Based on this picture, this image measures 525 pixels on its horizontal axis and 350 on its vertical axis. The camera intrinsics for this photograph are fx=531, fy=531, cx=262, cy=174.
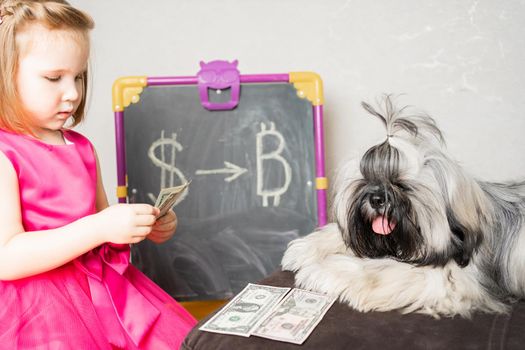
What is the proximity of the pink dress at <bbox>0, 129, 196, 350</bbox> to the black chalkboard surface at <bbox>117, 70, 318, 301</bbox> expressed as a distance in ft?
1.99

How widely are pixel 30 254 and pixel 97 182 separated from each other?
40cm

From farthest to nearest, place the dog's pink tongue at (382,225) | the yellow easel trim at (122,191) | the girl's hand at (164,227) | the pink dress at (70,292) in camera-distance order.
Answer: the yellow easel trim at (122,191)
the girl's hand at (164,227)
the dog's pink tongue at (382,225)
the pink dress at (70,292)

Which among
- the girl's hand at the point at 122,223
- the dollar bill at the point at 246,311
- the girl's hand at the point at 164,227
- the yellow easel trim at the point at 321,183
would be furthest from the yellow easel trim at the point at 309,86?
the girl's hand at the point at 122,223

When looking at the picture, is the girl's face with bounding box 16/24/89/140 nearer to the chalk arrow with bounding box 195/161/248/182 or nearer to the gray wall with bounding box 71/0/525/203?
the chalk arrow with bounding box 195/161/248/182

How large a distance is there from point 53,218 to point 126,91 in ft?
2.77

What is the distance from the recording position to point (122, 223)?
1213 millimetres

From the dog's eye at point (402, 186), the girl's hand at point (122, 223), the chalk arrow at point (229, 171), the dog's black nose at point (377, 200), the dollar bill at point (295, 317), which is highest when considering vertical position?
the chalk arrow at point (229, 171)

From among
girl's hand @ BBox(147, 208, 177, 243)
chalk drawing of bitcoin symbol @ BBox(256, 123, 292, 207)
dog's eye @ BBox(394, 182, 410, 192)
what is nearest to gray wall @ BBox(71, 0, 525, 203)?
chalk drawing of bitcoin symbol @ BBox(256, 123, 292, 207)

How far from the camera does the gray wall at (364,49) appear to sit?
7.39 feet

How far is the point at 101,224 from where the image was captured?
121cm

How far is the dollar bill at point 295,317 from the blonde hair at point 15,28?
2.44 ft

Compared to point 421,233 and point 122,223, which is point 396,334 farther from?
point 122,223

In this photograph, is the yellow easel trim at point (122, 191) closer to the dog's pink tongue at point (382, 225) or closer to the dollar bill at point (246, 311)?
the dollar bill at point (246, 311)

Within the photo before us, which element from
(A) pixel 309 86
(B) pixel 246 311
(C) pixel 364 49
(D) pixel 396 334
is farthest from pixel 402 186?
(C) pixel 364 49
